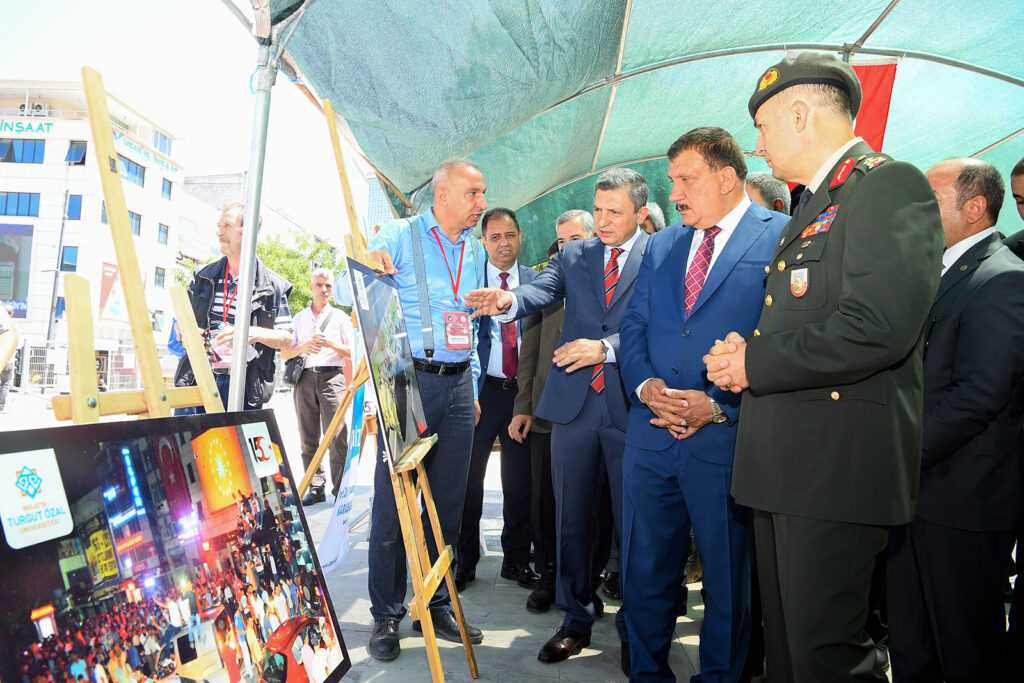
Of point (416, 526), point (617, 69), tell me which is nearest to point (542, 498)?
point (416, 526)

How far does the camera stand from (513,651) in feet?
9.73

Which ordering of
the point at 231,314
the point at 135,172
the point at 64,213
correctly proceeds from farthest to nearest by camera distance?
the point at 135,172, the point at 64,213, the point at 231,314

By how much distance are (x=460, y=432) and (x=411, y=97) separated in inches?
89.9

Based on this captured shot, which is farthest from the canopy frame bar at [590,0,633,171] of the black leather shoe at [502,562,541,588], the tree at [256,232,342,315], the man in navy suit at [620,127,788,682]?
the tree at [256,232,342,315]

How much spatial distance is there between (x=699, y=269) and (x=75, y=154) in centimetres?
4931

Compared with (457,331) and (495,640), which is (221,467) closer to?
(457,331)

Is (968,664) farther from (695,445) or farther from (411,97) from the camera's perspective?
(411,97)

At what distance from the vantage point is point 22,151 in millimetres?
41219

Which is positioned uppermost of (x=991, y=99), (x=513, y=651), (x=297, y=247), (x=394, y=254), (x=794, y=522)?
(x=297, y=247)

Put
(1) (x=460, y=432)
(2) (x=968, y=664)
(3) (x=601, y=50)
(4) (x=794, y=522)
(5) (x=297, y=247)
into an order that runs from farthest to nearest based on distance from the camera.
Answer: (5) (x=297, y=247) → (3) (x=601, y=50) → (1) (x=460, y=432) → (2) (x=968, y=664) → (4) (x=794, y=522)

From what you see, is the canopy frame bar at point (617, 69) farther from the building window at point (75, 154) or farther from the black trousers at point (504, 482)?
the building window at point (75, 154)

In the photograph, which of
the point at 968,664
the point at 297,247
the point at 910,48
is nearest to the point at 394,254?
the point at 968,664

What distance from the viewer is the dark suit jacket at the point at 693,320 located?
2307mm

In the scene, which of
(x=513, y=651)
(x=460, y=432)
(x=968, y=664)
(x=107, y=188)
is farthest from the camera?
(x=460, y=432)
